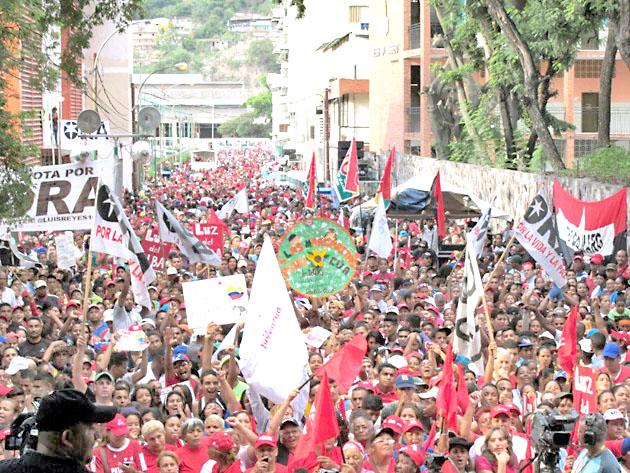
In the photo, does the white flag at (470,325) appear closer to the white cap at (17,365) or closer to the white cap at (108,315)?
the white cap at (17,365)

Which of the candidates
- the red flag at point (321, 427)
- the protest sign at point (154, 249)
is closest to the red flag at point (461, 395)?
the red flag at point (321, 427)

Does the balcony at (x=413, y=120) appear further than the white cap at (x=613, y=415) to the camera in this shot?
Yes

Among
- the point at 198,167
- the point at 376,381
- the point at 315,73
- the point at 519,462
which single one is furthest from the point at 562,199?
the point at 198,167

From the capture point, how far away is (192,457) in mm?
7910

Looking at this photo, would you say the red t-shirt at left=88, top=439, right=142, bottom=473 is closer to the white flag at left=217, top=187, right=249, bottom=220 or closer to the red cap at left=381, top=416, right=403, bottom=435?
the red cap at left=381, top=416, right=403, bottom=435

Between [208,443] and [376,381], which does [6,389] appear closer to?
[208,443]

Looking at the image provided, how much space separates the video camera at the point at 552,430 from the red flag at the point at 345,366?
2.37 m

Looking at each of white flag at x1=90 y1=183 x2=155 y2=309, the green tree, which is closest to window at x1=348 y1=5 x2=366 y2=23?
the green tree

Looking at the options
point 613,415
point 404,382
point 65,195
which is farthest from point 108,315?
point 613,415

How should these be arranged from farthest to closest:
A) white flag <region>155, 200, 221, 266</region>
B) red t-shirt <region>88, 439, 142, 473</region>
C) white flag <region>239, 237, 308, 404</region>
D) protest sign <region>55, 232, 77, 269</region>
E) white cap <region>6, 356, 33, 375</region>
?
protest sign <region>55, 232, 77, 269</region>, white flag <region>155, 200, 221, 266</region>, white cap <region>6, 356, 33, 375</region>, white flag <region>239, 237, 308, 404</region>, red t-shirt <region>88, 439, 142, 473</region>

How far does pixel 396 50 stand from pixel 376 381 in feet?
127

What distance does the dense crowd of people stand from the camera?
25.5 feet

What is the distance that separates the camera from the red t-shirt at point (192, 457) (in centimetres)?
782

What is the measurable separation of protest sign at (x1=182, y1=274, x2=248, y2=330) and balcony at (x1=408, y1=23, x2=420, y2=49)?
3506 cm
